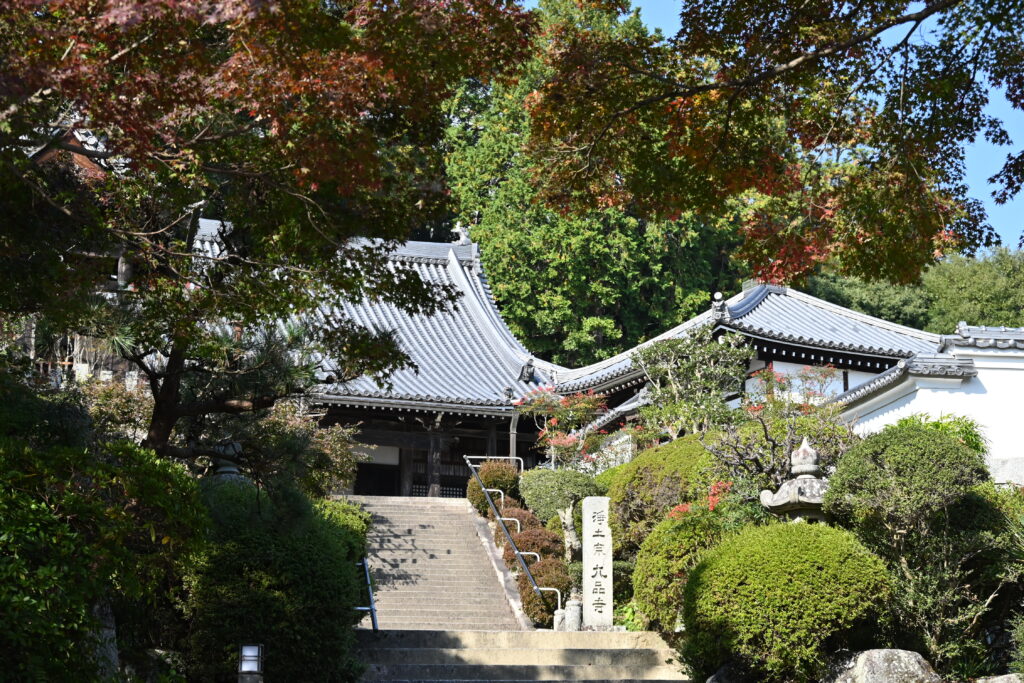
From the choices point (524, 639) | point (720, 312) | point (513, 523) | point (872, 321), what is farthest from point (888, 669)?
point (872, 321)

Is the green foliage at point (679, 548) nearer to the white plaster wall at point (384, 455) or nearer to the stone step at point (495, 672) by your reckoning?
the stone step at point (495, 672)

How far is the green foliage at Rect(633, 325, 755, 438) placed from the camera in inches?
617

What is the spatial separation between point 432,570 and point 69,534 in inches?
454

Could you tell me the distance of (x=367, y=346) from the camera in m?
7.07

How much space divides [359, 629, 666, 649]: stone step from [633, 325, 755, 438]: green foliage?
187 inches

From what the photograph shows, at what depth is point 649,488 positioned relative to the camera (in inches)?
537

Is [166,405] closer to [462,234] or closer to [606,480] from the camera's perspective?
[606,480]

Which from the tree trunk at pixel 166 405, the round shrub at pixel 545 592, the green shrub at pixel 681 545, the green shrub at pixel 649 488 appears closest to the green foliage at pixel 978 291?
the green shrub at pixel 649 488

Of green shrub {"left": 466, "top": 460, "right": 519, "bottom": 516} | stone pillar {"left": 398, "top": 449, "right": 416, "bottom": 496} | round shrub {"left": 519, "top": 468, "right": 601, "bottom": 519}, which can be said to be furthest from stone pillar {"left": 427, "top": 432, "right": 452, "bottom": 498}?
round shrub {"left": 519, "top": 468, "right": 601, "bottom": 519}

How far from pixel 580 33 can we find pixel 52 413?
3975 millimetres

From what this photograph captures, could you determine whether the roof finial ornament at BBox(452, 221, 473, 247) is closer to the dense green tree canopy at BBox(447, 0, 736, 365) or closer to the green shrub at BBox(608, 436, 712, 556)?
the dense green tree canopy at BBox(447, 0, 736, 365)

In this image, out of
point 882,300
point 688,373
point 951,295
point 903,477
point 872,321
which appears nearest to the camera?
point 903,477

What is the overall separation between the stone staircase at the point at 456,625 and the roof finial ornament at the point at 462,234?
998 cm

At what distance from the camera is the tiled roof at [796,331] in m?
20.0
